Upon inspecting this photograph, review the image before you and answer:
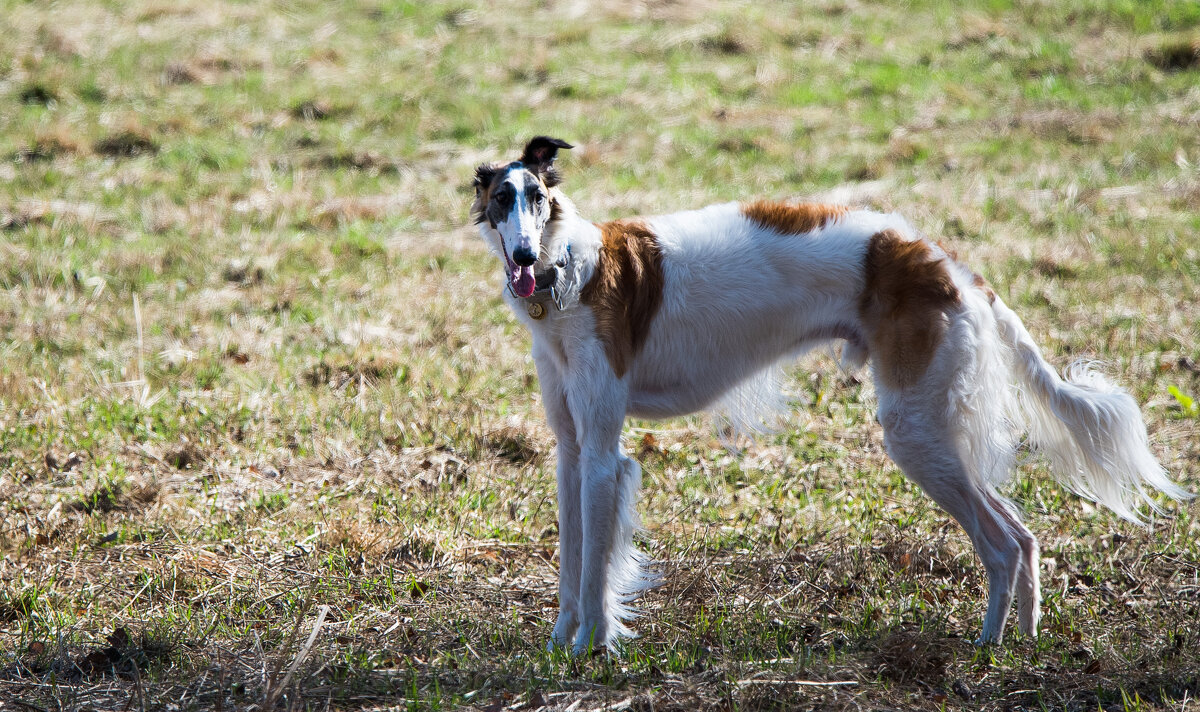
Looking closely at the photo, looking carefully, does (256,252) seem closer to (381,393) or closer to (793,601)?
(381,393)

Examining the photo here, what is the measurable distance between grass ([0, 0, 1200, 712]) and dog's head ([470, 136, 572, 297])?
1.33m

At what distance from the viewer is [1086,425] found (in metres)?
4.17

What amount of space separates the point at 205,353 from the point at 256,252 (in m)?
1.79

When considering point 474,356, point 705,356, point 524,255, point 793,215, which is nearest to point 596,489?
point 705,356

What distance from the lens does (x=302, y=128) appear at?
10922 millimetres

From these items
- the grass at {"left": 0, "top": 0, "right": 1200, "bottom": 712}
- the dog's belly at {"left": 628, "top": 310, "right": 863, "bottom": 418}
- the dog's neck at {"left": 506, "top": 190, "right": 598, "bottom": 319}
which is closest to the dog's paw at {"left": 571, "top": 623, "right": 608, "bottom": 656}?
the grass at {"left": 0, "top": 0, "right": 1200, "bottom": 712}

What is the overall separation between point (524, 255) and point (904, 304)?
1419 mm

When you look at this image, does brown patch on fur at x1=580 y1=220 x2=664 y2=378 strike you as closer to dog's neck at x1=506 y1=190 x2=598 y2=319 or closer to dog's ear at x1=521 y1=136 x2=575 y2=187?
dog's neck at x1=506 y1=190 x2=598 y2=319

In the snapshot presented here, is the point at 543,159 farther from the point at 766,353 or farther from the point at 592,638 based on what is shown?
the point at 592,638

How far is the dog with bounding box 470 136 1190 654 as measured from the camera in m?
3.95

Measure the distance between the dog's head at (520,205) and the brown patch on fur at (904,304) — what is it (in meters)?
1.24

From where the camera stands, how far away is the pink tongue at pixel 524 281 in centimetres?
376

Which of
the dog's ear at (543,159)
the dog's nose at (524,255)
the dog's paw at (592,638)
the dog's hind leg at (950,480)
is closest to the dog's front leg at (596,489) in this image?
the dog's paw at (592,638)

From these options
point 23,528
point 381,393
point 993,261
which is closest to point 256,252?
point 381,393
